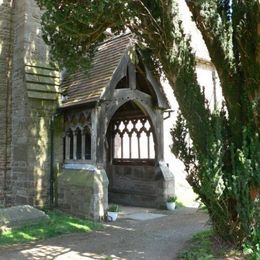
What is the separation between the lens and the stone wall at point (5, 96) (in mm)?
11672

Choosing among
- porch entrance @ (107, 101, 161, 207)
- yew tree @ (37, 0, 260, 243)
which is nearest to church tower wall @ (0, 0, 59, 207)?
porch entrance @ (107, 101, 161, 207)

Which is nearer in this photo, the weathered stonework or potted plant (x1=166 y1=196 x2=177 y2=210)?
the weathered stonework

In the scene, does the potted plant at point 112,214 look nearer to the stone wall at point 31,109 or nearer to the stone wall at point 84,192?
the stone wall at point 84,192

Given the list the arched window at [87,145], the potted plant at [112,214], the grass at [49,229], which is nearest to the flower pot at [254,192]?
the grass at [49,229]

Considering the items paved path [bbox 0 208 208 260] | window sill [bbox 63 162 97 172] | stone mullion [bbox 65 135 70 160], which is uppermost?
stone mullion [bbox 65 135 70 160]

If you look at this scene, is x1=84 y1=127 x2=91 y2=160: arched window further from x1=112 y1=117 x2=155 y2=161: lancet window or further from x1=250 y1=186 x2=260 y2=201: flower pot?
x1=250 y1=186 x2=260 y2=201: flower pot

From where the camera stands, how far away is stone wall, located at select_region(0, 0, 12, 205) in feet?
38.3

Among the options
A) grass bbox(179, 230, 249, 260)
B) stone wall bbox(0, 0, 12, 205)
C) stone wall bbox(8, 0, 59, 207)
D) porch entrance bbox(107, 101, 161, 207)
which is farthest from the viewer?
porch entrance bbox(107, 101, 161, 207)

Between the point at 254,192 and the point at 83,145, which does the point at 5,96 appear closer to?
the point at 83,145

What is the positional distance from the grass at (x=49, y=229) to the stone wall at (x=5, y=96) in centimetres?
295

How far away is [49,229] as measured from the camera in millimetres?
8234

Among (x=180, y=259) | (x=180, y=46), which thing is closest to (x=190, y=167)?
(x=180, y=259)

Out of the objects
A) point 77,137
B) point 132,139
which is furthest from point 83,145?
point 132,139

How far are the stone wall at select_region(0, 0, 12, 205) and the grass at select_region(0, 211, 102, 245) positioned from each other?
295 cm
